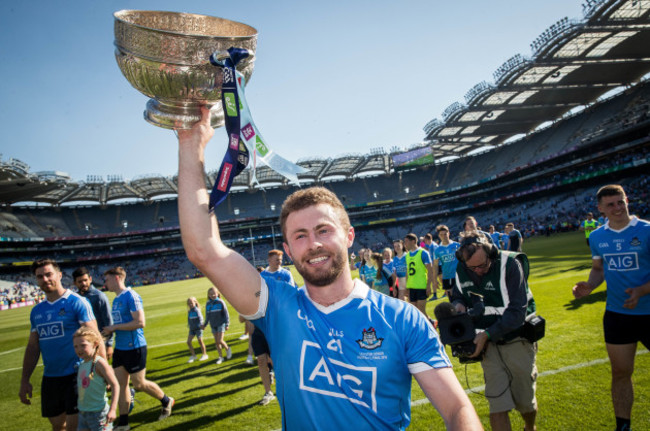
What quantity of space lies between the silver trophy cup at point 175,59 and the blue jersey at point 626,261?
164 inches

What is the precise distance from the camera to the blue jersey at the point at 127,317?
555 cm

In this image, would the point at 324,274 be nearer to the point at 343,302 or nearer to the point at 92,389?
the point at 343,302

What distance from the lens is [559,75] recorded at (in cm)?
3297

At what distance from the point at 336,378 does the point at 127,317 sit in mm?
5452

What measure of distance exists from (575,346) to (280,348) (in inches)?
237

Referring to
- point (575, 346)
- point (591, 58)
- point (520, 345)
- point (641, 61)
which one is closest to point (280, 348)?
point (520, 345)

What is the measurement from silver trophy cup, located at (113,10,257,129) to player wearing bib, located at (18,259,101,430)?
3.40 m

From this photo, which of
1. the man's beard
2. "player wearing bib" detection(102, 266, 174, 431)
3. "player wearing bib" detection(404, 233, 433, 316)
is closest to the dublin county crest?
the man's beard

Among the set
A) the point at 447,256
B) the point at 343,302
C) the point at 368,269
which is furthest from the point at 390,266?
the point at 343,302

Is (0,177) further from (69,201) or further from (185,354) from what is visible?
(185,354)

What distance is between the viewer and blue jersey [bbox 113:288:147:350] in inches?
219

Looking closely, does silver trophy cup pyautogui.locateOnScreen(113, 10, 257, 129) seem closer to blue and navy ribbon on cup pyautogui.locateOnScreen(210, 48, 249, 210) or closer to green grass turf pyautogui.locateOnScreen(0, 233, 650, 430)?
blue and navy ribbon on cup pyautogui.locateOnScreen(210, 48, 249, 210)

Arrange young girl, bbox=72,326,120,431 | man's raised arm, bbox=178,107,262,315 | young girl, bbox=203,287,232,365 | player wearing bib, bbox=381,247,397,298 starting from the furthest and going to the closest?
player wearing bib, bbox=381,247,397,298, young girl, bbox=203,287,232,365, young girl, bbox=72,326,120,431, man's raised arm, bbox=178,107,262,315

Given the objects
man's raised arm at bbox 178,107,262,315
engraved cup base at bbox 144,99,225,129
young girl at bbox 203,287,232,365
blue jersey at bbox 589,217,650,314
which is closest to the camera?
man's raised arm at bbox 178,107,262,315
